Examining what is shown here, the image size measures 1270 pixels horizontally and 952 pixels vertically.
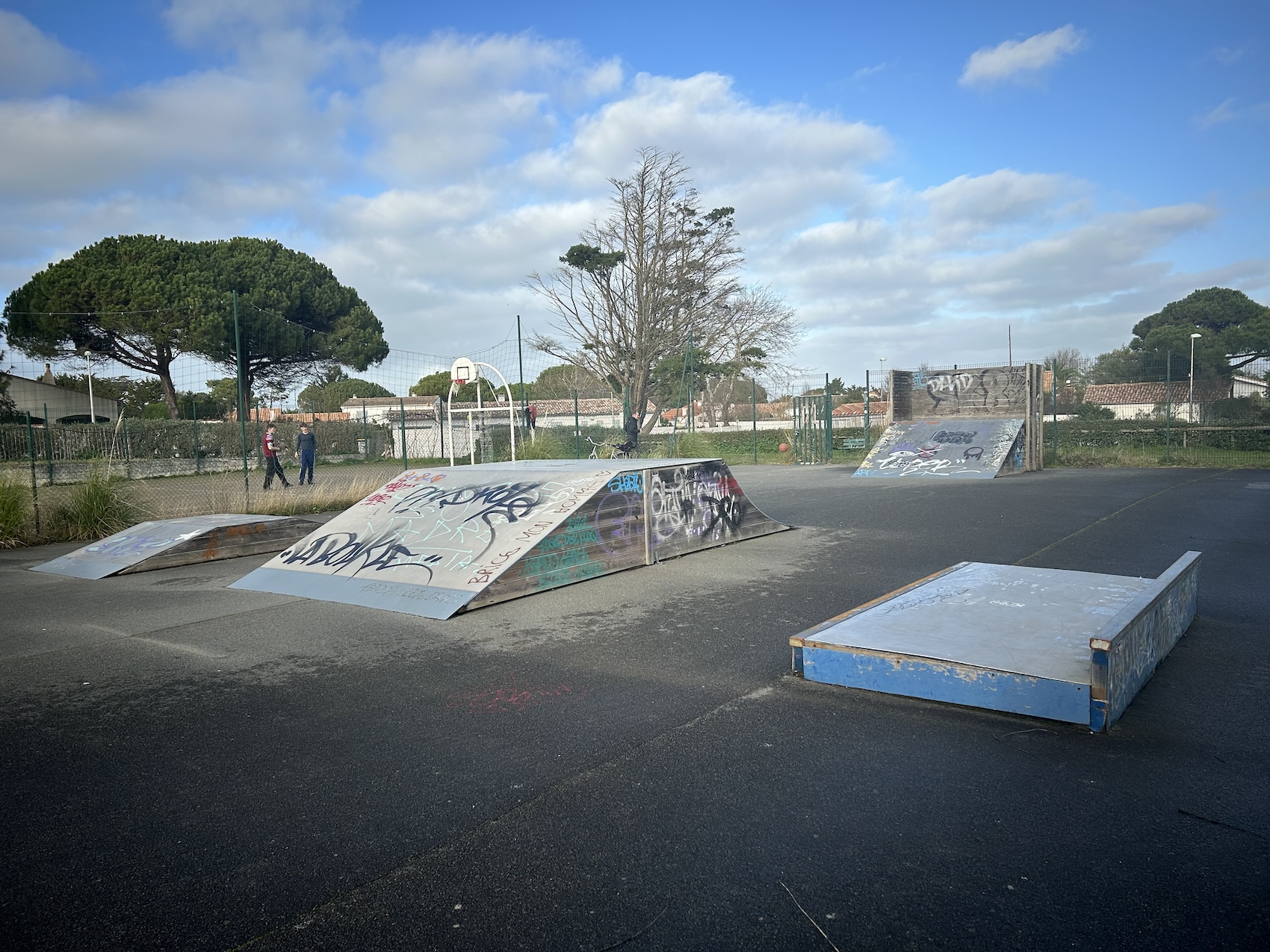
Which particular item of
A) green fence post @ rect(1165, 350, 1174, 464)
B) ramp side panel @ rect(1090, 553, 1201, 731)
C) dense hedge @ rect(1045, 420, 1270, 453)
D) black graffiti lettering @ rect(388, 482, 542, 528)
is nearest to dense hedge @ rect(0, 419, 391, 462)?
black graffiti lettering @ rect(388, 482, 542, 528)

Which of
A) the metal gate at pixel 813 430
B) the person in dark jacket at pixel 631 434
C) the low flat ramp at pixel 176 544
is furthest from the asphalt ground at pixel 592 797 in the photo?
the metal gate at pixel 813 430

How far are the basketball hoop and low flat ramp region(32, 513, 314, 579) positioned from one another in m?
7.62

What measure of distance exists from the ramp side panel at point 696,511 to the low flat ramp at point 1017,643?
313cm

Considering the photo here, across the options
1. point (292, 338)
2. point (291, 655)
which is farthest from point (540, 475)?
point (292, 338)

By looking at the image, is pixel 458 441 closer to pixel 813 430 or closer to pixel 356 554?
pixel 813 430

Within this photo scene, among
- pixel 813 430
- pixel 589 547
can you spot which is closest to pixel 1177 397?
pixel 813 430

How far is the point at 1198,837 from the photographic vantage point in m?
2.54

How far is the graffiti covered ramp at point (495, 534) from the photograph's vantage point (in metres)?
6.40

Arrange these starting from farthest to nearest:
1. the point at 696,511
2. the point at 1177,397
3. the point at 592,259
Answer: the point at 592,259 < the point at 1177,397 < the point at 696,511

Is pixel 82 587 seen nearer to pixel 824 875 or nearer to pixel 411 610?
pixel 411 610

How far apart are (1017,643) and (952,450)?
15653 mm

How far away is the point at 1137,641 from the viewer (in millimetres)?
3795

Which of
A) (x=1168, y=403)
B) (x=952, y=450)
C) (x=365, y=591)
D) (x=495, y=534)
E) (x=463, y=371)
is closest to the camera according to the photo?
(x=365, y=591)

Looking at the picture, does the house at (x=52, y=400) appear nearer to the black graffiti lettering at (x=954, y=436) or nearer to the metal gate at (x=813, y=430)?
the metal gate at (x=813, y=430)
